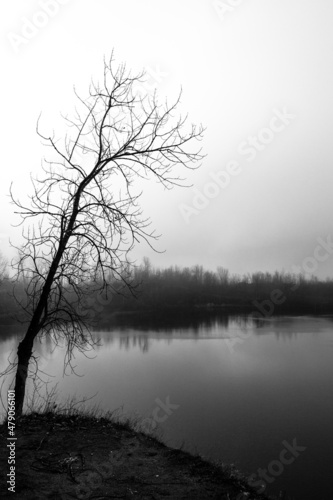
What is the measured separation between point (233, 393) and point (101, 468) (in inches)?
412

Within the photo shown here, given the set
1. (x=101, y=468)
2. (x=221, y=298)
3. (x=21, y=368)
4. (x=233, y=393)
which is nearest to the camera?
(x=101, y=468)

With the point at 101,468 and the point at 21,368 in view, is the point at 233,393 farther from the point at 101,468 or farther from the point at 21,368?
the point at 101,468

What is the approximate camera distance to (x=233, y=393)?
1379cm

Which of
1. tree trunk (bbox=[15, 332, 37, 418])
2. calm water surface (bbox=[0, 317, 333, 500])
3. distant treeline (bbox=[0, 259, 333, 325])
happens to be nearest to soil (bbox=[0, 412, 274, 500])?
tree trunk (bbox=[15, 332, 37, 418])

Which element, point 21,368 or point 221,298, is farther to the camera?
point 221,298

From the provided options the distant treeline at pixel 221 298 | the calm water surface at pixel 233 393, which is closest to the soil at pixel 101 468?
the calm water surface at pixel 233 393

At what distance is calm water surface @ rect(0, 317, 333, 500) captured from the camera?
8.78 m

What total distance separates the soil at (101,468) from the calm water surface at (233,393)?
3.27m

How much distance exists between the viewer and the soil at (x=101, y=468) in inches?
146

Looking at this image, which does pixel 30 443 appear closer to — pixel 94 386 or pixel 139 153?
pixel 139 153

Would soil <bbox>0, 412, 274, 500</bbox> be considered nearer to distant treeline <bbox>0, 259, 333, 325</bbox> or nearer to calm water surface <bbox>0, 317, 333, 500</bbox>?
calm water surface <bbox>0, 317, 333, 500</bbox>

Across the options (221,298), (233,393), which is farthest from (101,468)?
(221,298)

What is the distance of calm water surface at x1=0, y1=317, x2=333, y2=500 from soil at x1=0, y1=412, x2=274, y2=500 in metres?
3.27

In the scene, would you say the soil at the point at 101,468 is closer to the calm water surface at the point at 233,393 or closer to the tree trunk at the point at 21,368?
the tree trunk at the point at 21,368
